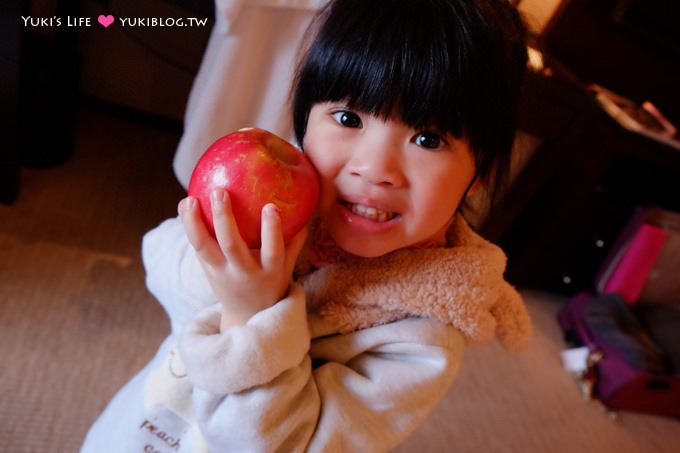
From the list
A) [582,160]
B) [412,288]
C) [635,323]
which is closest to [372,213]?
[412,288]

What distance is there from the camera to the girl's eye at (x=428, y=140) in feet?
1.56

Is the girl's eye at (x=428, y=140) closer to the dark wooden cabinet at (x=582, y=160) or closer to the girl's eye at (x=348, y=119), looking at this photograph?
the girl's eye at (x=348, y=119)

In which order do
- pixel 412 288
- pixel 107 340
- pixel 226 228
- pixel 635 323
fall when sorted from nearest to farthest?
pixel 226 228 < pixel 412 288 < pixel 107 340 < pixel 635 323

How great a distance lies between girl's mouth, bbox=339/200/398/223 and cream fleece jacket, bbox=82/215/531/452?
0.27 ft

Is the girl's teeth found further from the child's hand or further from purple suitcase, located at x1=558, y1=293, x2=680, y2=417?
purple suitcase, located at x1=558, y1=293, x2=680, y2=417

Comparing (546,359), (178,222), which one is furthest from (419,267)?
(546,359)

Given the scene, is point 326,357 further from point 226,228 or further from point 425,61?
point 425,61

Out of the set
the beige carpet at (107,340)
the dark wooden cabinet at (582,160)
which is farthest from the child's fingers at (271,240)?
the dark wooden cabinet at (582,160)

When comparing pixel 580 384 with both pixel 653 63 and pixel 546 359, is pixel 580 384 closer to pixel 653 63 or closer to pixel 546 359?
pixel 546 359

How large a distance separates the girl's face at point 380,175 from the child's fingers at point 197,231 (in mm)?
124

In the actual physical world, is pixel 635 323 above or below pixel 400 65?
below

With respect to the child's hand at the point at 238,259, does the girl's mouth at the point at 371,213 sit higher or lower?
higher

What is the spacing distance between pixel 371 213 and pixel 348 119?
96mm

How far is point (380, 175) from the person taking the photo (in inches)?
17.9
